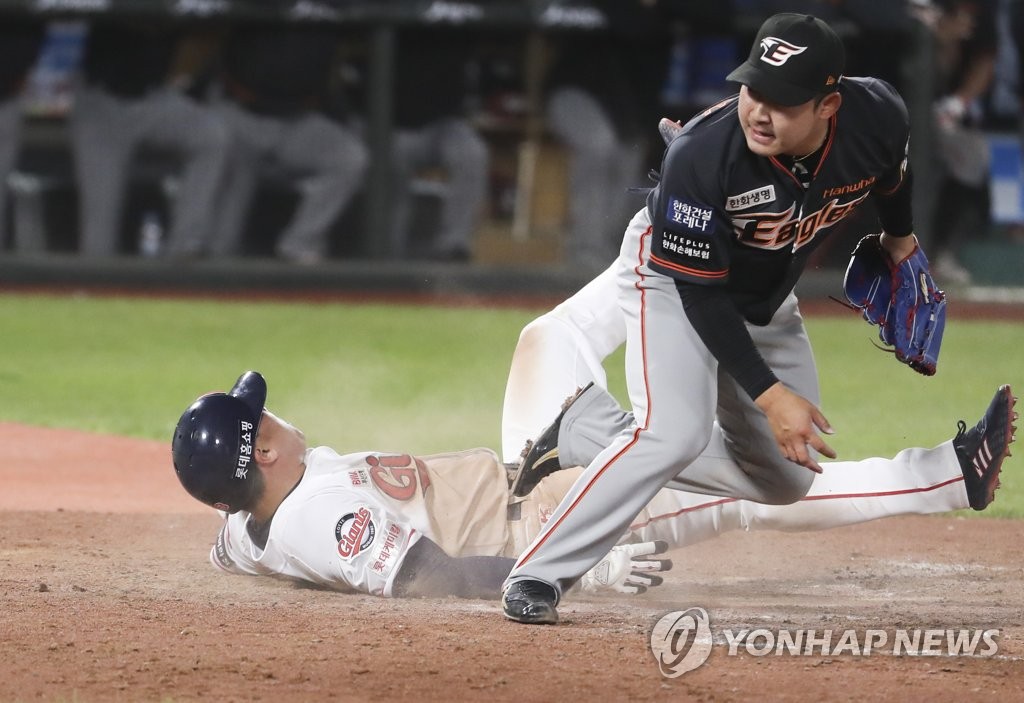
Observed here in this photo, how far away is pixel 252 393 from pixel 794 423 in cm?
146

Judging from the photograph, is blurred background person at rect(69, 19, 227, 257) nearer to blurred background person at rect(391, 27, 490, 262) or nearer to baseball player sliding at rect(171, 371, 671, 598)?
blurred background person at rect(391, 27, 490, 262)

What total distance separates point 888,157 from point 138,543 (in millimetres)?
2462

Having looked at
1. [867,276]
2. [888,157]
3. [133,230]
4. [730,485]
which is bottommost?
[133,230]

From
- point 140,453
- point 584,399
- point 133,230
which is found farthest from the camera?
point 133,230

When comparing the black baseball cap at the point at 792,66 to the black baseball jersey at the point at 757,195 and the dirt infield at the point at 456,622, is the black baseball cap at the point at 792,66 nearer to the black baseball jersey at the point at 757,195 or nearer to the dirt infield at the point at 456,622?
the black baseball jersey at the point at 757,195

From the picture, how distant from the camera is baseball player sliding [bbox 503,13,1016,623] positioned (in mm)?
3570

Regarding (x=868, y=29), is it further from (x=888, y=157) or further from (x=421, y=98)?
(x=888, y=157)

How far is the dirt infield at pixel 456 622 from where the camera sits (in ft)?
10.7

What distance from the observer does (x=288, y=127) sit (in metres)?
11.0

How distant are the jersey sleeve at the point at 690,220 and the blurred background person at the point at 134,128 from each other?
760cm

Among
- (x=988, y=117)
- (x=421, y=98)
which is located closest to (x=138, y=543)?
(x=421, y=98)

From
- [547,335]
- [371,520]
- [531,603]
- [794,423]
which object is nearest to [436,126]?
[547,335]

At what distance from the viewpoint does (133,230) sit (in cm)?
1175

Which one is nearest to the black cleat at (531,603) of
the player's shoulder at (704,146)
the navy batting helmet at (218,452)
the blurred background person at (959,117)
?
the navy batting helmet at (218,452)
